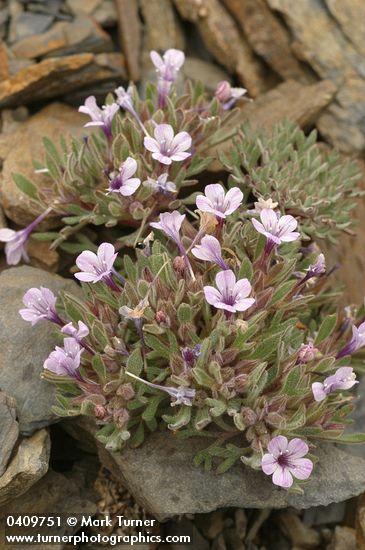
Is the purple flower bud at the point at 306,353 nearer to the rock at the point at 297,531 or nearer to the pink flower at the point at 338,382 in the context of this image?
the pink flower at the point at 338,382

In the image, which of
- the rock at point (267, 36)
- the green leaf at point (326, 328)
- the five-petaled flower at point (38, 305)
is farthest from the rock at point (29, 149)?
the green leaf at point (326, 328)

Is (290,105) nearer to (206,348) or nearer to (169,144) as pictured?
(169,144)

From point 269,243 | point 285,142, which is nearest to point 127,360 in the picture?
point 269,243

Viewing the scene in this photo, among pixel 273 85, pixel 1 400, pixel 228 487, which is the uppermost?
pixel 273 85

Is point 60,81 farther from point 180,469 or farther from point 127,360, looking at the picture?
point 180,469

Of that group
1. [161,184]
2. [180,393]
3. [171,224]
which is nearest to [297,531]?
[180,393]
